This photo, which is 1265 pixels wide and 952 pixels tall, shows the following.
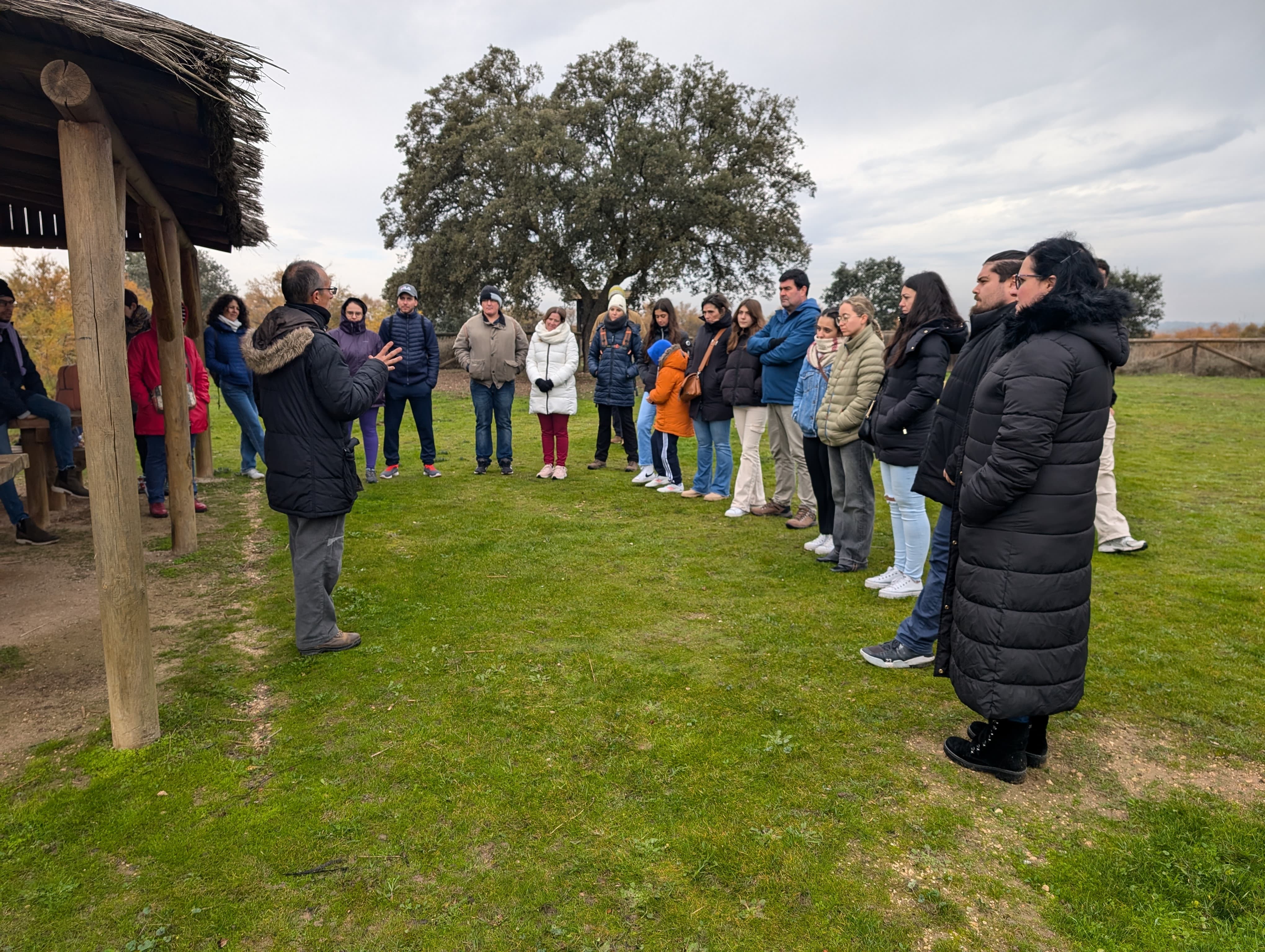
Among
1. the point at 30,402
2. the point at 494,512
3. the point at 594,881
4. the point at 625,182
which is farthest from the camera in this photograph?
the point at 625,182

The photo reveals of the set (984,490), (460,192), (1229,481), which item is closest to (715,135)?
(460,192)

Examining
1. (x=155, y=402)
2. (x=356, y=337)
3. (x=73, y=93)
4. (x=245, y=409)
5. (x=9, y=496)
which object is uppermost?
(x=73, y=93)

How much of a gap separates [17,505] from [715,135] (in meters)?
19.8

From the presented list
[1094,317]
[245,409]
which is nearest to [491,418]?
[245,409]

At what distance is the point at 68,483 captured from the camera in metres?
7.53

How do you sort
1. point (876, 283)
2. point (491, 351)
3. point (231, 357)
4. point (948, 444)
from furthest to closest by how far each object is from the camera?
point (876, 283) < point (491, 351) < point (231, 357) < point (948, 444)

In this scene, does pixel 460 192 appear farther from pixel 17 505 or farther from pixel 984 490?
pixel 984 490

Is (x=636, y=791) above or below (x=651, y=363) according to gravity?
below

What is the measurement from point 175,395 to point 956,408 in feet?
19.5

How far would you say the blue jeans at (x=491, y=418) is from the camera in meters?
9.18

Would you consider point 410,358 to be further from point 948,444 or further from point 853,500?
point 948,444

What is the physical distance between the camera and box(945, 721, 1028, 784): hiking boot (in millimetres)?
3211

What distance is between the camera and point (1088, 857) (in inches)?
108

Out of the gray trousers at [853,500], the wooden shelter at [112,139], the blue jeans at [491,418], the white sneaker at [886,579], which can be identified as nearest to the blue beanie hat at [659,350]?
the blue jeans at [491,418]
